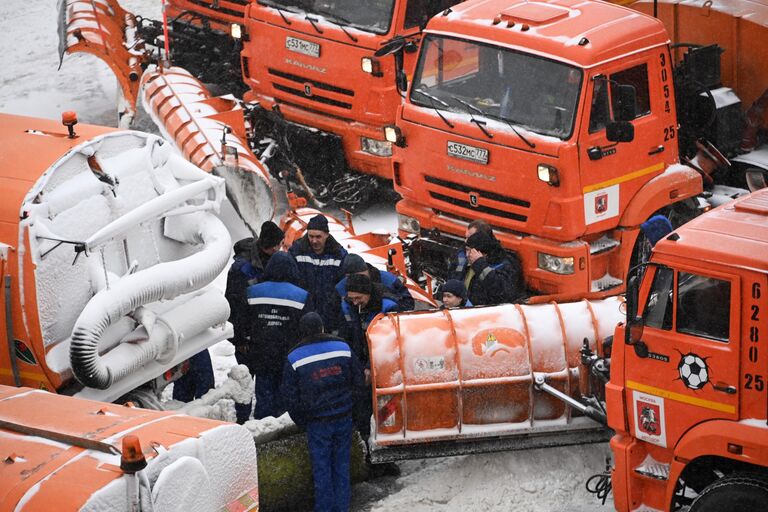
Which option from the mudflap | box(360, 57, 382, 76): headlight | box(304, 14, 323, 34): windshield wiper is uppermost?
box(304, 14, 323, 34): windshield wiper

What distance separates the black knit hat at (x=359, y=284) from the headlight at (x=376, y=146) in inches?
151

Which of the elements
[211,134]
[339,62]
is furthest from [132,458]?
[339,62]

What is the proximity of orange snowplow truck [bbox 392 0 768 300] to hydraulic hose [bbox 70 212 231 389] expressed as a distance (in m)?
2.34

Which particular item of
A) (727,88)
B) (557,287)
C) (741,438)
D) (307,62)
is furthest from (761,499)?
(307,62)

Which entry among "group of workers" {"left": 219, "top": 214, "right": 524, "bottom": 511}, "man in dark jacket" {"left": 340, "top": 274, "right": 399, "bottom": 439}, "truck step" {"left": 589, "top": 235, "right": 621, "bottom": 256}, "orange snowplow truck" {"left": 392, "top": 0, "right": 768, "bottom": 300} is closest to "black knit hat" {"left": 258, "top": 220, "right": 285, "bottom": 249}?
"group of workers" {"left": 219, "top": 214, "right": 524, "bottom": 511}

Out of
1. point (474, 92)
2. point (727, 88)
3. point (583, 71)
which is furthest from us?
point (727, 88)

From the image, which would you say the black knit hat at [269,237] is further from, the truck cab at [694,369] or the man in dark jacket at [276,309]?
the truck cab at [694,369]

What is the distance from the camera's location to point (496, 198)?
985cm

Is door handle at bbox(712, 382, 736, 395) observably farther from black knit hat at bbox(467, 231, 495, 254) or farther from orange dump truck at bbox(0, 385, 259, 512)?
black knit hat at bbox(467, 231, 495, 254)

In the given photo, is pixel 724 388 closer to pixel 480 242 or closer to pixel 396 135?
pixel 480 242

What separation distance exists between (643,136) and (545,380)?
2.63 metres

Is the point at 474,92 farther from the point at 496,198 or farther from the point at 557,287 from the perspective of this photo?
the point at 557,287

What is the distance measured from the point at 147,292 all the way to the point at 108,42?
7003 mm

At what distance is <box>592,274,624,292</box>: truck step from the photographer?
9781mm
